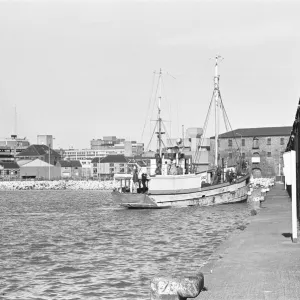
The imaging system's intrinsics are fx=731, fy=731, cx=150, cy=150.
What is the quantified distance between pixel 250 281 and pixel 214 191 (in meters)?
48.8

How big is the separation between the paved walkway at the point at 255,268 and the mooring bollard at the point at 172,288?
0.56m

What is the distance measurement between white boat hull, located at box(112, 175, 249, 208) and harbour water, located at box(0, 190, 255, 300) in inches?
345

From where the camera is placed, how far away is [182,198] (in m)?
62.6

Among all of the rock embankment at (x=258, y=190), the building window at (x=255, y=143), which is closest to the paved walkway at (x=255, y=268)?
the rock embankment at (x=258, y=190)

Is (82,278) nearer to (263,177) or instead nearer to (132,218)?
(132,218)

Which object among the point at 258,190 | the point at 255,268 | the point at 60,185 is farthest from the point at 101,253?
the point at 60,185

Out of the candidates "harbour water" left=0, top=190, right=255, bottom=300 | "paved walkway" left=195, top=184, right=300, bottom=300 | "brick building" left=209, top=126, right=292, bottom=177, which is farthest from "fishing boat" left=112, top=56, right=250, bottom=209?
"brick building" left=209, top=126, right=292, bottom=177

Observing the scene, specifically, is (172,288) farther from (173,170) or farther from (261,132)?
(261,132)

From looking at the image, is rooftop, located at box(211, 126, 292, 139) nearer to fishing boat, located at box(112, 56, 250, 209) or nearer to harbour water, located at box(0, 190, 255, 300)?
fishing boat, located at box(112, 56, 250, 209)

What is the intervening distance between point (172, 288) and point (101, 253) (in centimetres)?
1591

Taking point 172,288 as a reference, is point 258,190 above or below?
above

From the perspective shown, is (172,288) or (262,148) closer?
(172,288)

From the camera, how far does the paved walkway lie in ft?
48.2

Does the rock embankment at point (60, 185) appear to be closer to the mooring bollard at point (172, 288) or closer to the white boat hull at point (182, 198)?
the white boat hull at point (182, 198)
